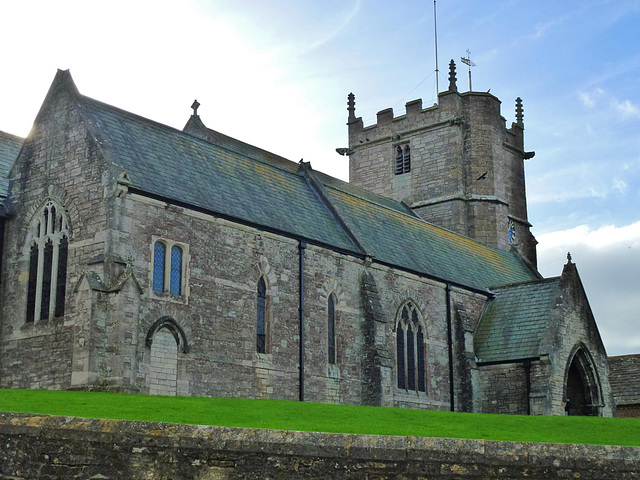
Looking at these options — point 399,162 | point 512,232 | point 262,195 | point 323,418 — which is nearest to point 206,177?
point 262,195

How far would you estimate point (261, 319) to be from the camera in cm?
2706

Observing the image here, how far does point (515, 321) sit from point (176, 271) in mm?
16651

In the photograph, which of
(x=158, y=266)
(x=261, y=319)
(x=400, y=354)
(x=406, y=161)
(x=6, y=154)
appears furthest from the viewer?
(x=406, y=161)

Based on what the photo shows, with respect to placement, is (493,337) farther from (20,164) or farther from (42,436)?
(42,436)

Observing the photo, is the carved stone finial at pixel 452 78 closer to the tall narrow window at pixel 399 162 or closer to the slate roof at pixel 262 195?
the tall narrow window at pixel 399 162

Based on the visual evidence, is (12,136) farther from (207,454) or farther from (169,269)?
(207,454)

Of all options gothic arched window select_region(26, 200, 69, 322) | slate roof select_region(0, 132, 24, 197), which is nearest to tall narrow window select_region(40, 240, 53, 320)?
gothic arched window select_region(26, 200, 69, 322)

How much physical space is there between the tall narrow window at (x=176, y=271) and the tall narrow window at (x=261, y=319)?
10.1ft

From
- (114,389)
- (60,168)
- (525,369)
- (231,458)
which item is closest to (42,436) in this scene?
(231,458)

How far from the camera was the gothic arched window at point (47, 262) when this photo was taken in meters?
24.5

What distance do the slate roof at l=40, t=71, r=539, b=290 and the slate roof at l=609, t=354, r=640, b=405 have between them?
6.71m

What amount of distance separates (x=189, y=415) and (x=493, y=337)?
906 inches

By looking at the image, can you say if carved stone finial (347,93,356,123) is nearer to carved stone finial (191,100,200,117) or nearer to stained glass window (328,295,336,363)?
carved stone finial (191,100,200,117)

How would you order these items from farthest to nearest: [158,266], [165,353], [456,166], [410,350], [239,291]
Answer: [456,166], [410,350], [239,291], [158,266], [165,353]
